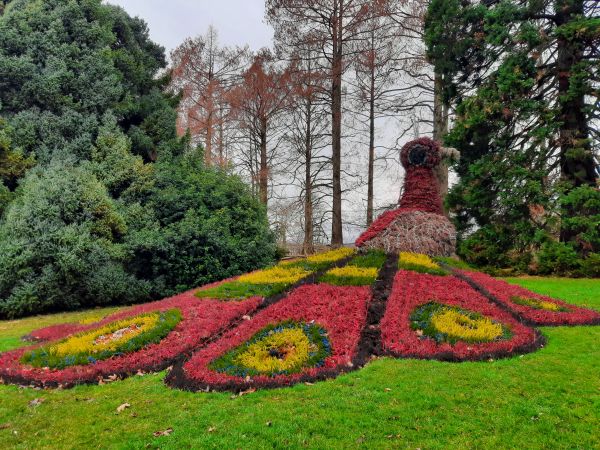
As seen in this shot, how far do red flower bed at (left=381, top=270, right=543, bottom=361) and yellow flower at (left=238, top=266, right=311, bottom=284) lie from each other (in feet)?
7.02

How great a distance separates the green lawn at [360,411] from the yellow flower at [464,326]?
27.3 inches

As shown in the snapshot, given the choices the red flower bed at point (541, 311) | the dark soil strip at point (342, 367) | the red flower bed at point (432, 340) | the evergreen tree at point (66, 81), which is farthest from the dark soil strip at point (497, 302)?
the evergreen tree at point (66, 81)

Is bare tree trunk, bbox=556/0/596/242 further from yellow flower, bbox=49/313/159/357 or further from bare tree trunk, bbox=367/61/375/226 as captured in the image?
yellow flower, bbox=49/313/159/357

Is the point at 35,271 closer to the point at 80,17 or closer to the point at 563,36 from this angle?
the point at 80,17

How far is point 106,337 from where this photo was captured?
658 centimetres

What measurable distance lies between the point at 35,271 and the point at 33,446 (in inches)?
302

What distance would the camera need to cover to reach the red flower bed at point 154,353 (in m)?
5.28

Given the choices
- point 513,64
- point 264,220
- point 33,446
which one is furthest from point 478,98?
point 33,446

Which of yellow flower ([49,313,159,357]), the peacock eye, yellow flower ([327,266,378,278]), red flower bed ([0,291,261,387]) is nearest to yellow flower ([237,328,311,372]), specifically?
red flower bed ([0,291,261,387])

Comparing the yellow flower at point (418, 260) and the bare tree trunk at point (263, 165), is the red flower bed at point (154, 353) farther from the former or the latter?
the bare tree trunk at point (263, 165)

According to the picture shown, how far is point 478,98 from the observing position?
14.0 m

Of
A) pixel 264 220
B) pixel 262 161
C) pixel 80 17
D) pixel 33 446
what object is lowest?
pixel 33 446

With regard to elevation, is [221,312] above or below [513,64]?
below

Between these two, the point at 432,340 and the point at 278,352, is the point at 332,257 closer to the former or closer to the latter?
the point at 432,340
